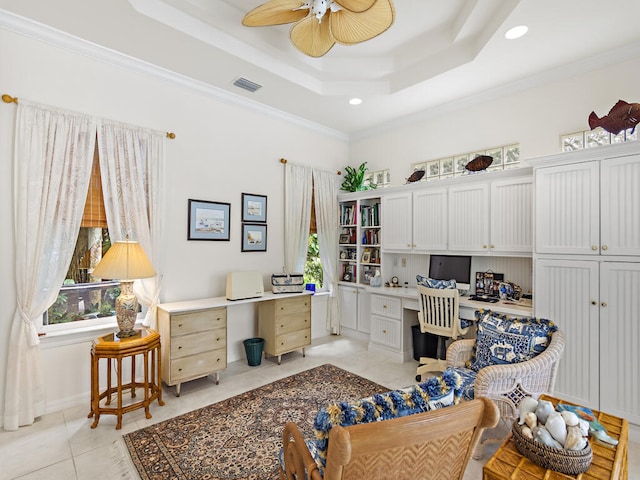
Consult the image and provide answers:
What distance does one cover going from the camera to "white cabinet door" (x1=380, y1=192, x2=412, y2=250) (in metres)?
4.23

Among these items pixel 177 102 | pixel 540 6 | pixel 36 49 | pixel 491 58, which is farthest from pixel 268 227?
pixel 540 6

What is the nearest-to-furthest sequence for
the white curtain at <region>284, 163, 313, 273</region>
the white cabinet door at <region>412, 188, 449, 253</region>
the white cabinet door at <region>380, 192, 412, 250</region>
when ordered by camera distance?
the white cabinet door at <region>412, 188, 449, 253</region> < the white cabinet door at <region>380, 192, 412, 250</region> < the white curtain at <region>284, 163, 313, 273</region>

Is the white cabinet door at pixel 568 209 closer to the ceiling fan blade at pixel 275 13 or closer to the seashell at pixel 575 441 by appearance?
the seashell at pixel 575 441

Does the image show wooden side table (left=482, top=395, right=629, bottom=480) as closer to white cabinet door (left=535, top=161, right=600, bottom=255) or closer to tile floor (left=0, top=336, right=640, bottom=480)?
tile floor (left=0, top=336, right=640, bottom=480)

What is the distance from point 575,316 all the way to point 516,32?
2414mm

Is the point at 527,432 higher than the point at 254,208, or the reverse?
the point at 254,208

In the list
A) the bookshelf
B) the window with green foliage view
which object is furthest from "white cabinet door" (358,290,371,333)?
the window with green foliage view

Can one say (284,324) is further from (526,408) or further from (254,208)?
(526,408)

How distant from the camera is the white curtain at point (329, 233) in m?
4.86

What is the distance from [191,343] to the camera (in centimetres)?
310

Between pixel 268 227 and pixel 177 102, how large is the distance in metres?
1.77

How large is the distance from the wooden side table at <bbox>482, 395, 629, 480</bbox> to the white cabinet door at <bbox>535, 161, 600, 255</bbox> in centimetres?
160

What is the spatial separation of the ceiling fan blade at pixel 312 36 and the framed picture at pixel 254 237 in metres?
2.16

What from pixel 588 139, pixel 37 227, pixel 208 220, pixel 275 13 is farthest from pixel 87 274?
pixel 588 139
